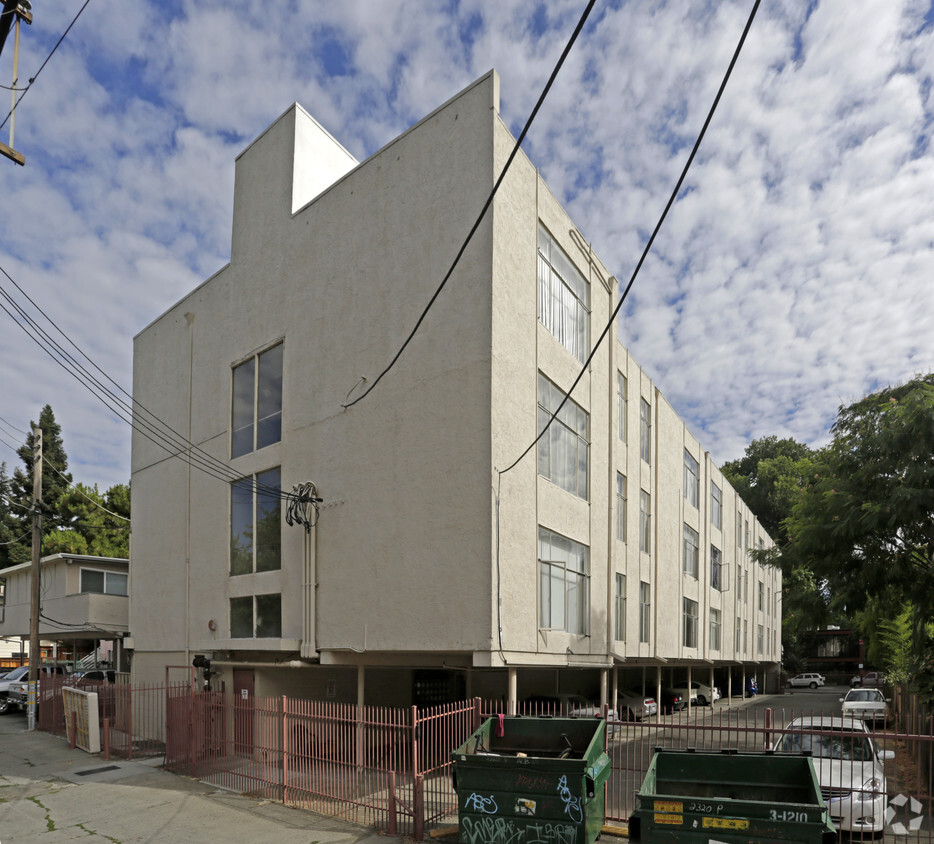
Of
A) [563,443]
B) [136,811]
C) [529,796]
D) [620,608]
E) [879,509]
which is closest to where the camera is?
[529,796]

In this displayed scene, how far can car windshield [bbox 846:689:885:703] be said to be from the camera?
1180 inches

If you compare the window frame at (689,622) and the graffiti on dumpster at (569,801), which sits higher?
the graffiti on dumpster at (569,801)

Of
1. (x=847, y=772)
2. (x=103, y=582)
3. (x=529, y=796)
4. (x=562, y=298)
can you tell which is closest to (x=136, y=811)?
(x=529, y=796)

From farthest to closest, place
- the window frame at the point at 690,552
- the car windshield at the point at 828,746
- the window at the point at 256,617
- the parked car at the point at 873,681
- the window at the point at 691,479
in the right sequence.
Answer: the parked car at the point at 873,681 < the window at the point at 691,479 < the window frame at the point at 690,552 < the window at the point at 256,617 < the car windshield at the point at 828,746

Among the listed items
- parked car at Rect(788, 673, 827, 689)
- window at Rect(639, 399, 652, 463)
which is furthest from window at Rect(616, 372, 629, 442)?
parked car at Rect(788, 673, 827, 689)

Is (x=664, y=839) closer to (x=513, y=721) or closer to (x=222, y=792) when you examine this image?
(x=513, y=721)

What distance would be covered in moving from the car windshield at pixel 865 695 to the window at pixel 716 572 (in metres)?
7.17

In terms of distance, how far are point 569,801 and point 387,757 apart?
5.04m

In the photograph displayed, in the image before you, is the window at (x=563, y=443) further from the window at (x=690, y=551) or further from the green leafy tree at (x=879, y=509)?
the window at (x=690, y=551)

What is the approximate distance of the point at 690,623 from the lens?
31.5 meters

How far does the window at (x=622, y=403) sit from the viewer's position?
23375 mm

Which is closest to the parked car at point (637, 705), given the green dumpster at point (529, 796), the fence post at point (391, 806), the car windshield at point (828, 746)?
the car windshield at point (828, 746)

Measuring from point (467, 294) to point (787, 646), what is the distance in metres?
68.9

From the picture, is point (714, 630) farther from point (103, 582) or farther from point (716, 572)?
point (103, 582)
